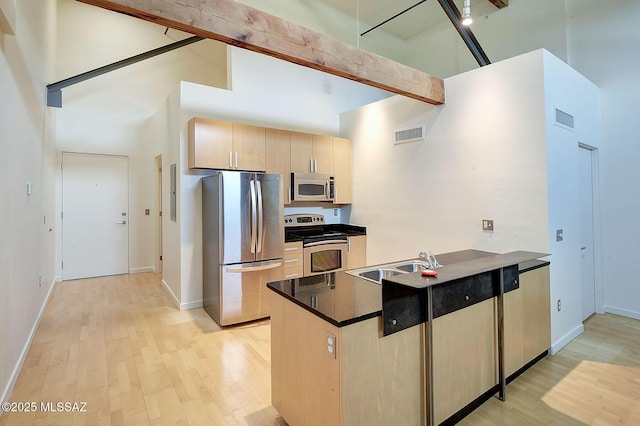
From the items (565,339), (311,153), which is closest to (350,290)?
(565,339)

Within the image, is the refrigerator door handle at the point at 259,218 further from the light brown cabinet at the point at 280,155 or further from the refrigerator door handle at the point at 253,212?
the light brown cabinet at the point at 280,155

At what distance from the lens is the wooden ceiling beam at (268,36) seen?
6.20ft

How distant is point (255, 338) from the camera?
10.7 feet

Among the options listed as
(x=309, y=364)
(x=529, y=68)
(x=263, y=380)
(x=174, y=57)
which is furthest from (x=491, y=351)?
(x=174, y=57)

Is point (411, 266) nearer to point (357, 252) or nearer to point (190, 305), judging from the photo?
point (357, 252)

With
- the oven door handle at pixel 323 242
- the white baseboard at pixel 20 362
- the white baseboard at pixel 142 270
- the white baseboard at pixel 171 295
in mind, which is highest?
the oven door handle at pixel 323 242

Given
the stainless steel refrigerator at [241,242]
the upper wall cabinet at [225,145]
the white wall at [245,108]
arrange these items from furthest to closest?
the white wall at [245,108] → the upper wall cabinet at [225,145] → the stainless steel refrigerator at [241,242]

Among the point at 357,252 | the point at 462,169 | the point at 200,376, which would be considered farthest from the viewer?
the point at 357,252

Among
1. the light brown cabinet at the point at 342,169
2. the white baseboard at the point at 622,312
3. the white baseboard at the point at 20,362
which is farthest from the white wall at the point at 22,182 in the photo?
the white baseboard at the point at 622,312

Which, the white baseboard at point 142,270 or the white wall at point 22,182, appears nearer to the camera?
the white wall at point 22,182

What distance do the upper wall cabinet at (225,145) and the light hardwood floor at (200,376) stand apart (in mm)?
1865

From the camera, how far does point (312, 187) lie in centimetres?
454

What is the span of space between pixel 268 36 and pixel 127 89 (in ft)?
15.5

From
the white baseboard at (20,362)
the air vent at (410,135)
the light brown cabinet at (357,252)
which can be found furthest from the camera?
the light brown cabinet at (357,252)
